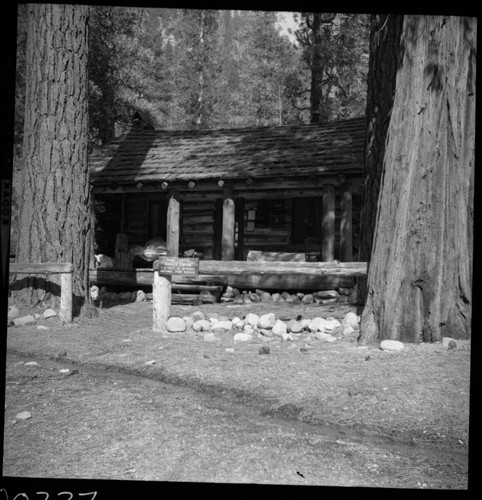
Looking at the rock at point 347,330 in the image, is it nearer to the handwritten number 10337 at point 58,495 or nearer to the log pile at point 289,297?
the handwritten number 10337 at point 58,495

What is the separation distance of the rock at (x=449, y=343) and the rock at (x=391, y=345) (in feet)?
1.34

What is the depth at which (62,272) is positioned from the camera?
669 cm

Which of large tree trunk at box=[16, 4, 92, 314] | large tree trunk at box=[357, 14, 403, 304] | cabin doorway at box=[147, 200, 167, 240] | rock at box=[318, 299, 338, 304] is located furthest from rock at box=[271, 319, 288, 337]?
cabin doorway at box=[147, 200, 167, 240]

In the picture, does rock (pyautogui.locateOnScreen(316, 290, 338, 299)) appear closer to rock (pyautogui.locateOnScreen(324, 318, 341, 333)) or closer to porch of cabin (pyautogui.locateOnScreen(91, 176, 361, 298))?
porch of cabin (pyautogui.locateOnScreen(91, 176, 361, 298))

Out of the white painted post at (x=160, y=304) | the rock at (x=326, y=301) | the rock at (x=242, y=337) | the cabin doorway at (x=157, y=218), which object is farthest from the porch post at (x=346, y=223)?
the cabin doorway at (x=157, y=218)

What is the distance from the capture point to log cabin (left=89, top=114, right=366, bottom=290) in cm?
1224

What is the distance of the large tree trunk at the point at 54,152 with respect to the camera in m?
7.21

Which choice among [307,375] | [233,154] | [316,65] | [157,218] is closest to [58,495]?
[307,375]

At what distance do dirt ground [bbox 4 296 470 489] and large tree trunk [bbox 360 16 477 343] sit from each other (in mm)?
361

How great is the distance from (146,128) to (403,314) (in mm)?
16043

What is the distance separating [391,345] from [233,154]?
1071cm

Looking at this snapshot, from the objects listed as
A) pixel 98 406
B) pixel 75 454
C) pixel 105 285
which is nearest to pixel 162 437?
pixel 75 454

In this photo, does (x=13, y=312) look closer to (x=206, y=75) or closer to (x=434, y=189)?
(x=434, y=189)

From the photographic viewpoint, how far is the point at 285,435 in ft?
9.58
